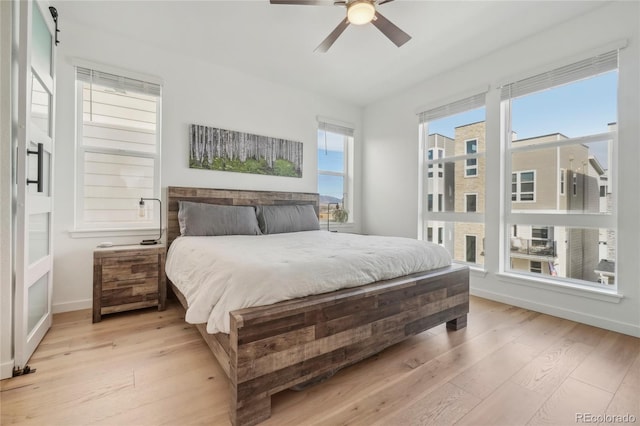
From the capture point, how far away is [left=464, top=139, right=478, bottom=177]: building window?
3447 millimetres

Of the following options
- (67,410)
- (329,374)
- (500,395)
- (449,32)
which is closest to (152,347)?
(67,410)

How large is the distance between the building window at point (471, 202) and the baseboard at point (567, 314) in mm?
973

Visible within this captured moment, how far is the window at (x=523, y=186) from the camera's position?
117 inches

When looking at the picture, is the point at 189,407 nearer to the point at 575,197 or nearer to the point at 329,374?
the point at 329,374

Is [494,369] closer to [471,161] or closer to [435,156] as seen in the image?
[471,161]

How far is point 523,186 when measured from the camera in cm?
303

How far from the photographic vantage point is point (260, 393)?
4.30 ft

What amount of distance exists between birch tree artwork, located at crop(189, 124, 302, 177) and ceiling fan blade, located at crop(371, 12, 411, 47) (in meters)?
2.04

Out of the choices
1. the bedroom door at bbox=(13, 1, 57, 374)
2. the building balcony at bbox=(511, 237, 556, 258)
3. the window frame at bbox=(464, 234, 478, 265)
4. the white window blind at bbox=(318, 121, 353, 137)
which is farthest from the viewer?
the white window blind at bbox=(318, 121, 353, 137)

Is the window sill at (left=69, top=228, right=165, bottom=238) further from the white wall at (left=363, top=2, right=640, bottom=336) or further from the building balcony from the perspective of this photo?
the building balcony

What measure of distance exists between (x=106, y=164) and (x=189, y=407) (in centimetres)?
264

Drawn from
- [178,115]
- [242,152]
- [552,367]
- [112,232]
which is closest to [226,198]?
[242,152]

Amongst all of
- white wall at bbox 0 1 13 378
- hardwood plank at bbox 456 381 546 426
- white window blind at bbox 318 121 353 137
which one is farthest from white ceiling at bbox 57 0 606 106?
hardwood plank at bbox 456 381 546 426

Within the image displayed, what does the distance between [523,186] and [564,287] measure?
1070mm
